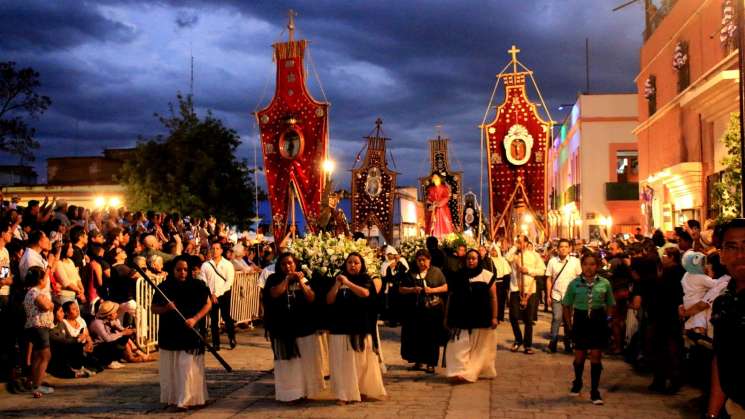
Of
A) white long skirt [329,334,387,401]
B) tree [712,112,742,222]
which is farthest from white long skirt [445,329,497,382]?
tree [712,112,742,222]

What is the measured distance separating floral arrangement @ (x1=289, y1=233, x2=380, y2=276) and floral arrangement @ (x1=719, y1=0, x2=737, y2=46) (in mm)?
11937

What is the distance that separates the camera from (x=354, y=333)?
9375mm

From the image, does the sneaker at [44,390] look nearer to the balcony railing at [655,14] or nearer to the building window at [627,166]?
the balcony railing at [655,14]

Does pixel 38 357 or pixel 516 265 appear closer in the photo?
pixel 38 357

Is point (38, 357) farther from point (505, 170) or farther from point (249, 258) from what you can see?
point (505, 170)

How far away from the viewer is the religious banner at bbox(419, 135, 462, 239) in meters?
27.4

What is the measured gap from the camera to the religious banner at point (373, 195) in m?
29.0

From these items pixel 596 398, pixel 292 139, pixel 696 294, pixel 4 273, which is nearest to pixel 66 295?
pixel 4 273

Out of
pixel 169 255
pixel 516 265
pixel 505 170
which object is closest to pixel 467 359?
pixel 516 265

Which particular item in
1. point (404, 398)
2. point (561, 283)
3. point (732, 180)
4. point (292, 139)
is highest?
point (292, 139)

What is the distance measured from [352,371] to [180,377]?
6.27 ft

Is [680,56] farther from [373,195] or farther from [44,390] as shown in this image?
[44,390]

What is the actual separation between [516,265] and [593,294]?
225 inches

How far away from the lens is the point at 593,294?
939 centimetres
